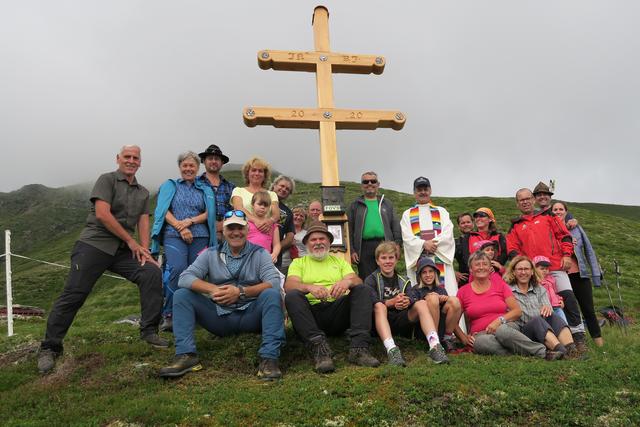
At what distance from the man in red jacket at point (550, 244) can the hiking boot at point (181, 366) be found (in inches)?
219

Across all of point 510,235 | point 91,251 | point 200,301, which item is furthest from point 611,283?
point 91,251

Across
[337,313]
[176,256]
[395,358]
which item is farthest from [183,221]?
[395,358]

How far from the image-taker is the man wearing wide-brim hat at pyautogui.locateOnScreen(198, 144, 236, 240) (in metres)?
7.18

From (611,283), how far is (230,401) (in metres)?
18.1

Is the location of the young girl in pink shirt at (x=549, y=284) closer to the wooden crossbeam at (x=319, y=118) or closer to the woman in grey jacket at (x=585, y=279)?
the woman in grey jacket at (x=585, y=279)

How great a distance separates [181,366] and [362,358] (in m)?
2.16

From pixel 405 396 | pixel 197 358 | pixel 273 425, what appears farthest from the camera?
pixel 197 358

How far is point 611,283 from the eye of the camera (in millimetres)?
17422

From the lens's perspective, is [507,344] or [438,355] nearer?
[438,355]

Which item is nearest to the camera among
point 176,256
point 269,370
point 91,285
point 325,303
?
point 269,370

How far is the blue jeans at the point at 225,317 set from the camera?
522cm

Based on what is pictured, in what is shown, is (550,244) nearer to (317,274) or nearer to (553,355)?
(553,355)

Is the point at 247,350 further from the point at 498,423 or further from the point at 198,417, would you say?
the point at 498,423

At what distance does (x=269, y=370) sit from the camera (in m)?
5.08
